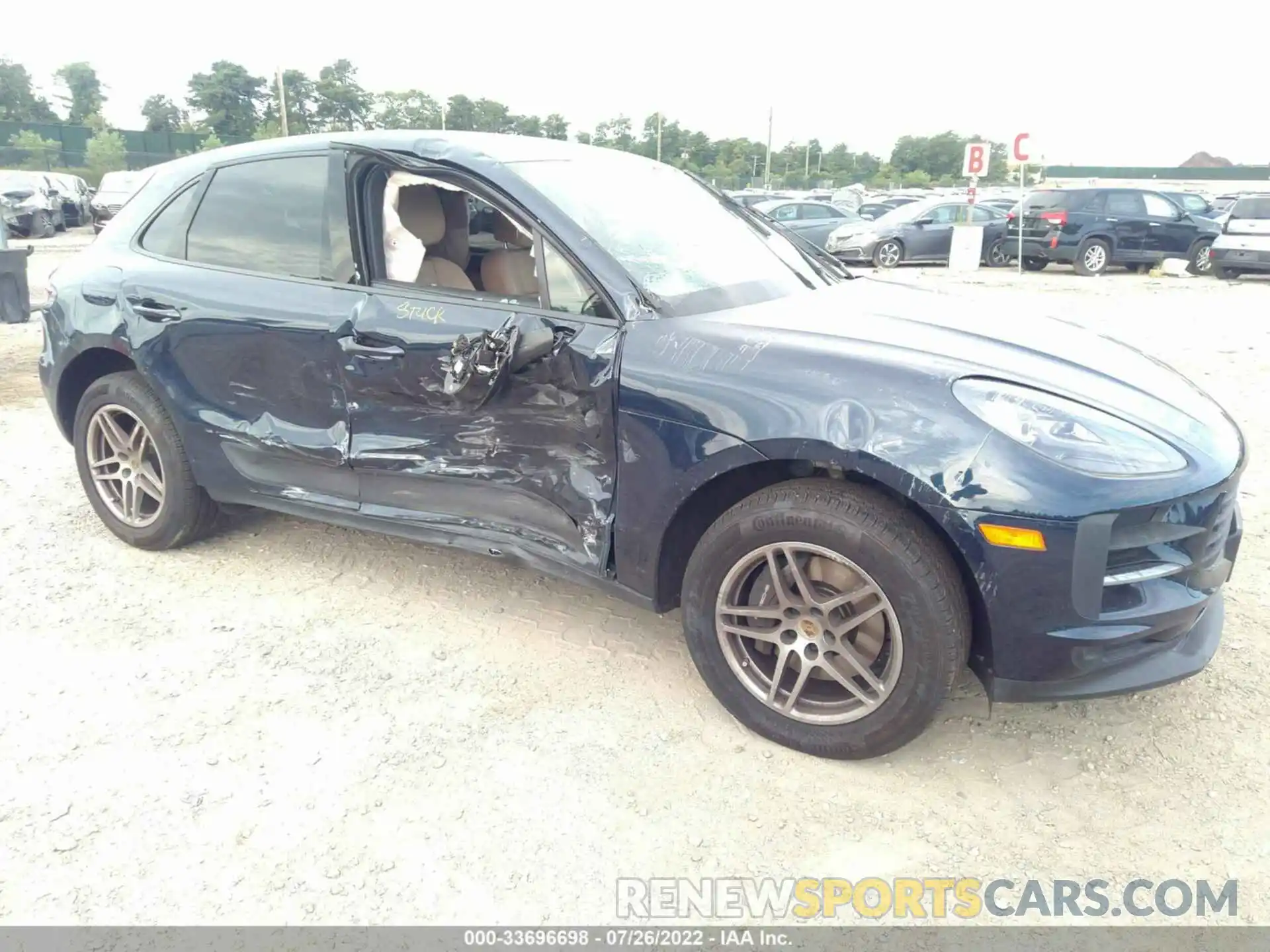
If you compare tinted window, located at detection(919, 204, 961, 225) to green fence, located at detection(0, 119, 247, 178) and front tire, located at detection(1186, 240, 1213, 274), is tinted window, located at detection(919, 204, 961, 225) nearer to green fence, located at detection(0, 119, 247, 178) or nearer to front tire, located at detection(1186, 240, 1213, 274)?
front tire, located at detection(1186, 240, 1213, 274)

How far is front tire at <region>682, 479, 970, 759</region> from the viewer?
95.6 inches

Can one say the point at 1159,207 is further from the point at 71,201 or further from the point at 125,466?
the point at 71,201

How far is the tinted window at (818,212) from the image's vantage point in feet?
64.1

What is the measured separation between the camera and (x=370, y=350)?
3207mm

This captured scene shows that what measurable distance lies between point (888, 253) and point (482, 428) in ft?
55.4

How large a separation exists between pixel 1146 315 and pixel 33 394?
11632 millimetres

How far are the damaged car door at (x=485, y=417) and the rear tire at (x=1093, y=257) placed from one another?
622 inches

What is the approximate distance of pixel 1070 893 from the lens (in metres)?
2.20

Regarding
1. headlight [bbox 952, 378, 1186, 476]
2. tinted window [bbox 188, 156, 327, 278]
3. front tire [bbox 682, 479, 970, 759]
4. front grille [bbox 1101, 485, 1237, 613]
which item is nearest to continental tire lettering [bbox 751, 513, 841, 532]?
front tire [bbox 682, 479, 970, 759]

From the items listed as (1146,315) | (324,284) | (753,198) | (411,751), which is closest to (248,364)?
(324,284)

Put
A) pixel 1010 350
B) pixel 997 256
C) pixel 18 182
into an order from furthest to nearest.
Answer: pixel 18 182
pixel 997 256
pixel 1010 350

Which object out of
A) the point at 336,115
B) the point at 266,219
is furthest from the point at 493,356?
the point at 336,115

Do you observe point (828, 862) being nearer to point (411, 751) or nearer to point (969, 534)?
point (969, 534)

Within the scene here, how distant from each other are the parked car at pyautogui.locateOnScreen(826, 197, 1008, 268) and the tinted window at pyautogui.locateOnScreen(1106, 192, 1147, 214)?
7.15ft
